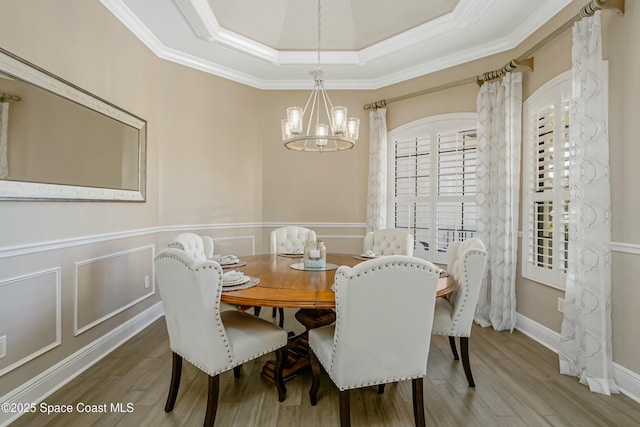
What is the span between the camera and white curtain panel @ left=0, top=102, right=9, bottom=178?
1.79 m

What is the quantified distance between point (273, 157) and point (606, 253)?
381cm

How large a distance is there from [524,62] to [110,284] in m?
4.40

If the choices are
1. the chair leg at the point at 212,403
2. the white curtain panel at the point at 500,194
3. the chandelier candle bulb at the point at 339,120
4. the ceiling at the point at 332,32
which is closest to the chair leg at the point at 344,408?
the chair leg at the point at 212,403

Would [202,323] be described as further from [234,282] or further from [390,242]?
[390,242]

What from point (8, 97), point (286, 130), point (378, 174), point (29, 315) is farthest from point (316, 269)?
point (378, 174)

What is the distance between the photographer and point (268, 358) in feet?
8.61

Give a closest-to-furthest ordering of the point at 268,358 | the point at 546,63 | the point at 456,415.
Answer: the point at 456,415 < the point at 268,358 < the point at 546,63

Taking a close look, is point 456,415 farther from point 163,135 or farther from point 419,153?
point 163,135

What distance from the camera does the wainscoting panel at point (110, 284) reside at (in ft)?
8.02

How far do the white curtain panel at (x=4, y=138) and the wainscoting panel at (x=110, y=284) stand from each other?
86 centimetres

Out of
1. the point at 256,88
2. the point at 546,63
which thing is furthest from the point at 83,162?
the point at 546,63

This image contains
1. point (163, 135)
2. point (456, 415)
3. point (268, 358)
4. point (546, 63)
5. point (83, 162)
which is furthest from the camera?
point (163, 135)

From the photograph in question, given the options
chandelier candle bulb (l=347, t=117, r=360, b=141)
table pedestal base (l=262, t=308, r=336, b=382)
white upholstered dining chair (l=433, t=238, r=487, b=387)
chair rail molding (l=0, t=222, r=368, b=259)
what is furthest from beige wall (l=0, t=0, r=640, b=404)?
chandelier candle bulb (l=347, t=117, r=360, b=141)

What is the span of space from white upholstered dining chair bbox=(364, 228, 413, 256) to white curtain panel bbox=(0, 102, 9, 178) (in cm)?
269
